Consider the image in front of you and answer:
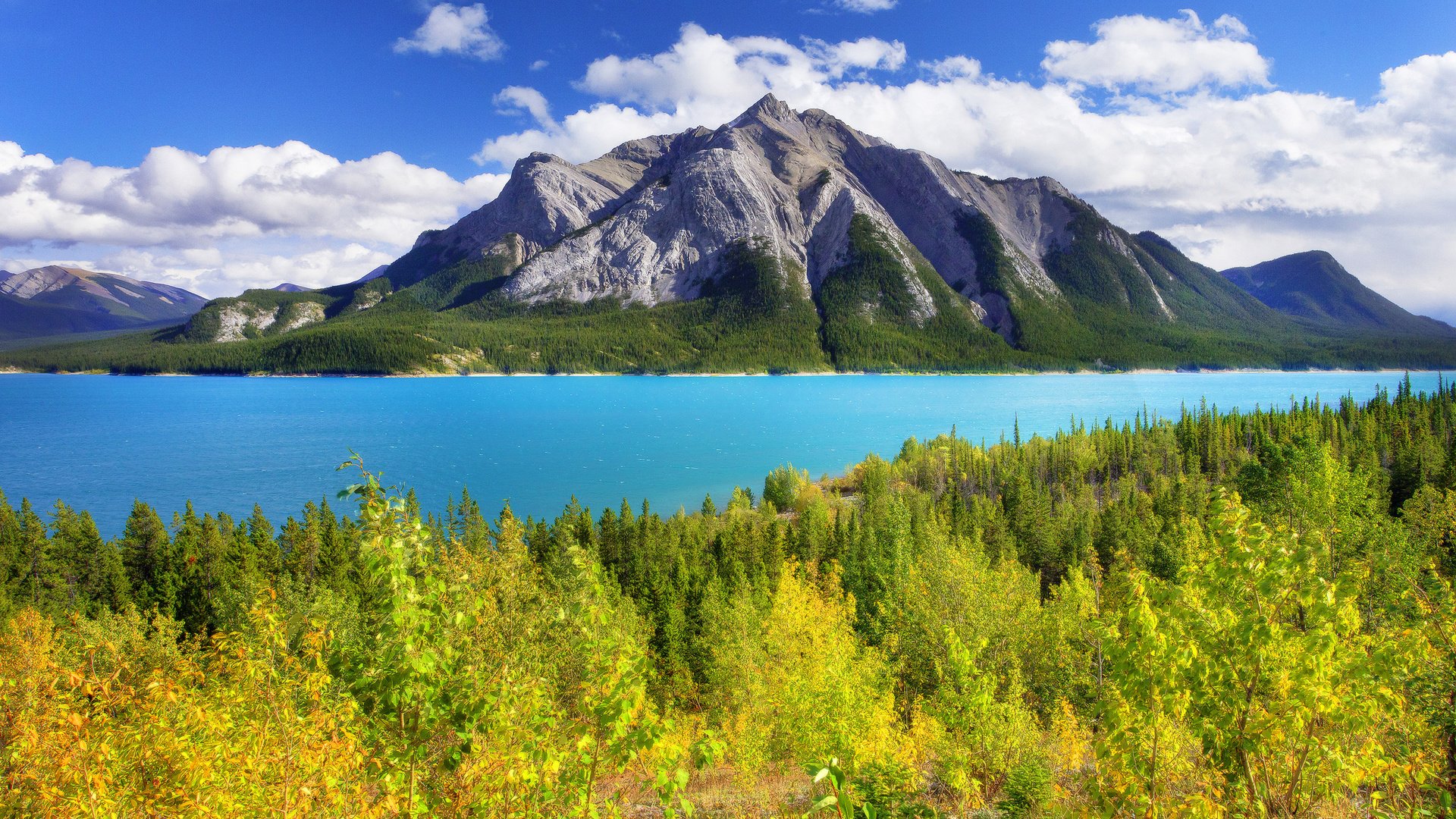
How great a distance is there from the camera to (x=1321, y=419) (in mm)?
102312

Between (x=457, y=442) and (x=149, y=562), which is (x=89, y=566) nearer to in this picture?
(x=149, y=562)

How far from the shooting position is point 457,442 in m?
125

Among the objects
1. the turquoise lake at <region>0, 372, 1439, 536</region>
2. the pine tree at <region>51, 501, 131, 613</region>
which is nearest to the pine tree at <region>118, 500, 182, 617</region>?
the pine tree at <region>51, 501, 131, 613</region>

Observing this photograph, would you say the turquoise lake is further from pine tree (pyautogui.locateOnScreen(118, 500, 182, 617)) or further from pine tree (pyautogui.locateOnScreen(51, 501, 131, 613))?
pine tree (pyautogui.locateOnScreen(51, 501, 131, 613))

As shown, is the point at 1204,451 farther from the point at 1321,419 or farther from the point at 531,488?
the point at 531,488

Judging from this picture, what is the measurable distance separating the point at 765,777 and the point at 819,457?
91.3 m

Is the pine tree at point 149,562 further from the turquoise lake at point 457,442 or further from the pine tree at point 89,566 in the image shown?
the turquoise lake at point 457,442

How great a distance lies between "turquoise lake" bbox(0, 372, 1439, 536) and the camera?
88500mm

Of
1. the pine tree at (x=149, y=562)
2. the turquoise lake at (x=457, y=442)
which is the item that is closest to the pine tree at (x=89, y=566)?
the pine tree at (x=149, y=562)

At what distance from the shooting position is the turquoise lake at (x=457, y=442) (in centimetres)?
8850

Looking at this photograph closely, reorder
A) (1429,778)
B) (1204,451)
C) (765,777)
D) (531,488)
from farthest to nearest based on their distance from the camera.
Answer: (1204,451), (531,488), (765,777), (1429,778)

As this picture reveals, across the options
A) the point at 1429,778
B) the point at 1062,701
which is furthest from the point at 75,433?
the point at 1429,778

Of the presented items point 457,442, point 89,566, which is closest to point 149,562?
point 89,566

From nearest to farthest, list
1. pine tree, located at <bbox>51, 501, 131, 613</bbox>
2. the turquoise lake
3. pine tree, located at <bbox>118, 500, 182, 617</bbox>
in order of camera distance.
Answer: pine tree, located at <bbox>118, 500, 182, 617</bbox> < pine tree, located at <bbox>51, 501, 131, 613</bbox> < the turquoise lake
